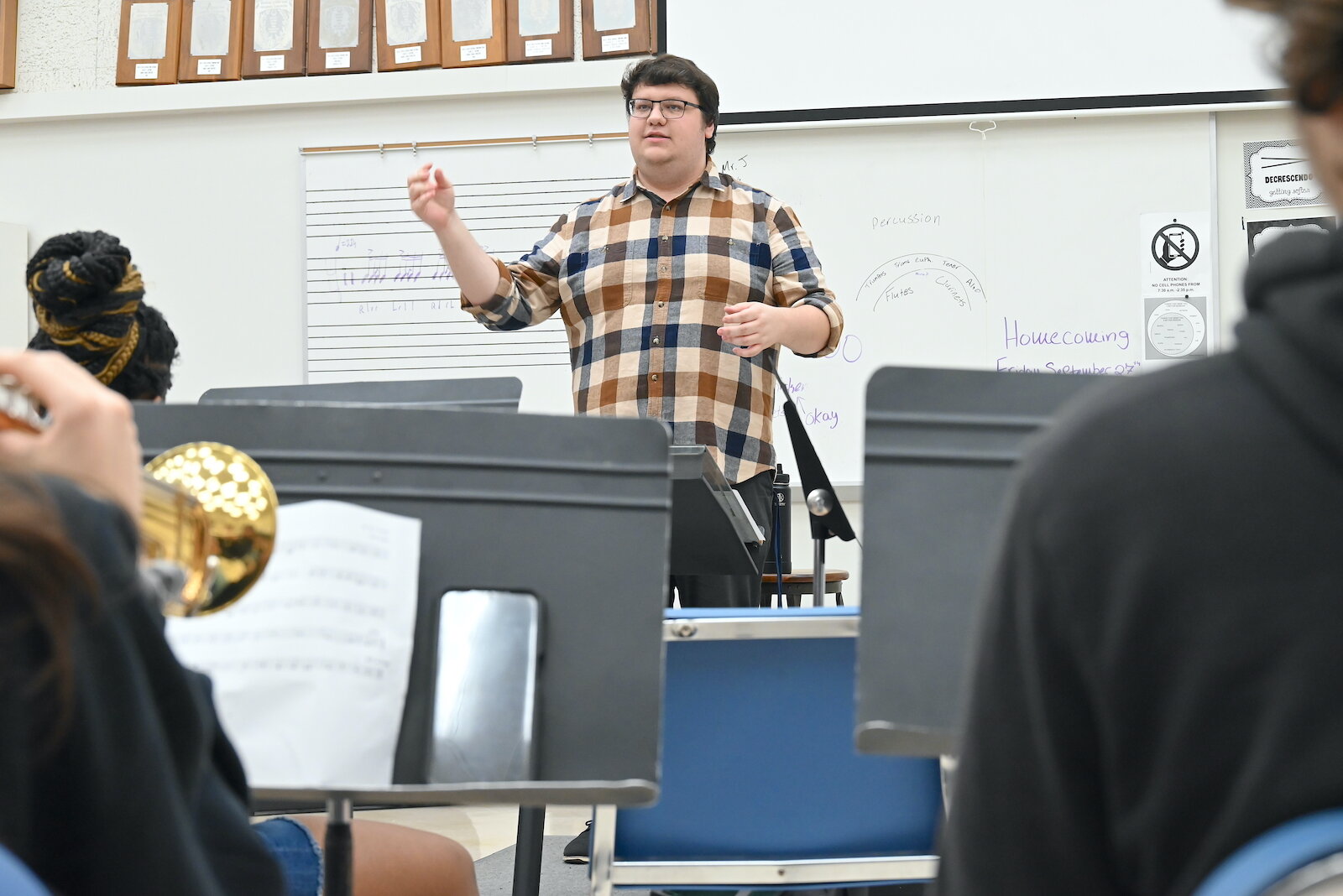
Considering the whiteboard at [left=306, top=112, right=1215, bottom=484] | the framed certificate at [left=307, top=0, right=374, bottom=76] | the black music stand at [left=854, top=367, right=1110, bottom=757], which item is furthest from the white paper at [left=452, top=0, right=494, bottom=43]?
the black music stand at [left=854, top=367, right=1110, bottom=757]

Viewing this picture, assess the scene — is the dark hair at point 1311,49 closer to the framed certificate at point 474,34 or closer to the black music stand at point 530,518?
the black music stand at point 530,518

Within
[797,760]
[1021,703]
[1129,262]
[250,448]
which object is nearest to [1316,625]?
[1021,703]

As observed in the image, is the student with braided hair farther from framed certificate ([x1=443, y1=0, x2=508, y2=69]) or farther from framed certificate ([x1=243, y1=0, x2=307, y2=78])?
framed certificate ([x1=243, y1=0, x2=307, y2=78])

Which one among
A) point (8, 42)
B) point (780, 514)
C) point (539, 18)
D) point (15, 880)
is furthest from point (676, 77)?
point (8, 42)

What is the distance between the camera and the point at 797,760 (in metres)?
1.38

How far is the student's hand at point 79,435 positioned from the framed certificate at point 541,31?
3.35m

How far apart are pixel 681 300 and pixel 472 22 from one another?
5.58 ft

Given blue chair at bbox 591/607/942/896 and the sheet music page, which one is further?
blue chair at bbox 591/607/942/896

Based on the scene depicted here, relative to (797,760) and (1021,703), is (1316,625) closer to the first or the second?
(1021,703)

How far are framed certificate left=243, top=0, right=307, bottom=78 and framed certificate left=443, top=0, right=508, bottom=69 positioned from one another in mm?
459

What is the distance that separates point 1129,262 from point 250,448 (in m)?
3.01

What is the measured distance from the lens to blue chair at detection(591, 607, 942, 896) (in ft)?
4.47

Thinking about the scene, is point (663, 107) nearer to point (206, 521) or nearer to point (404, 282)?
point (404, 282)

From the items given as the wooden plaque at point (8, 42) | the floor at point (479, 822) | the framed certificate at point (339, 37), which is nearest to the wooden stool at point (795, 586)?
the floor at point (479, 822)
